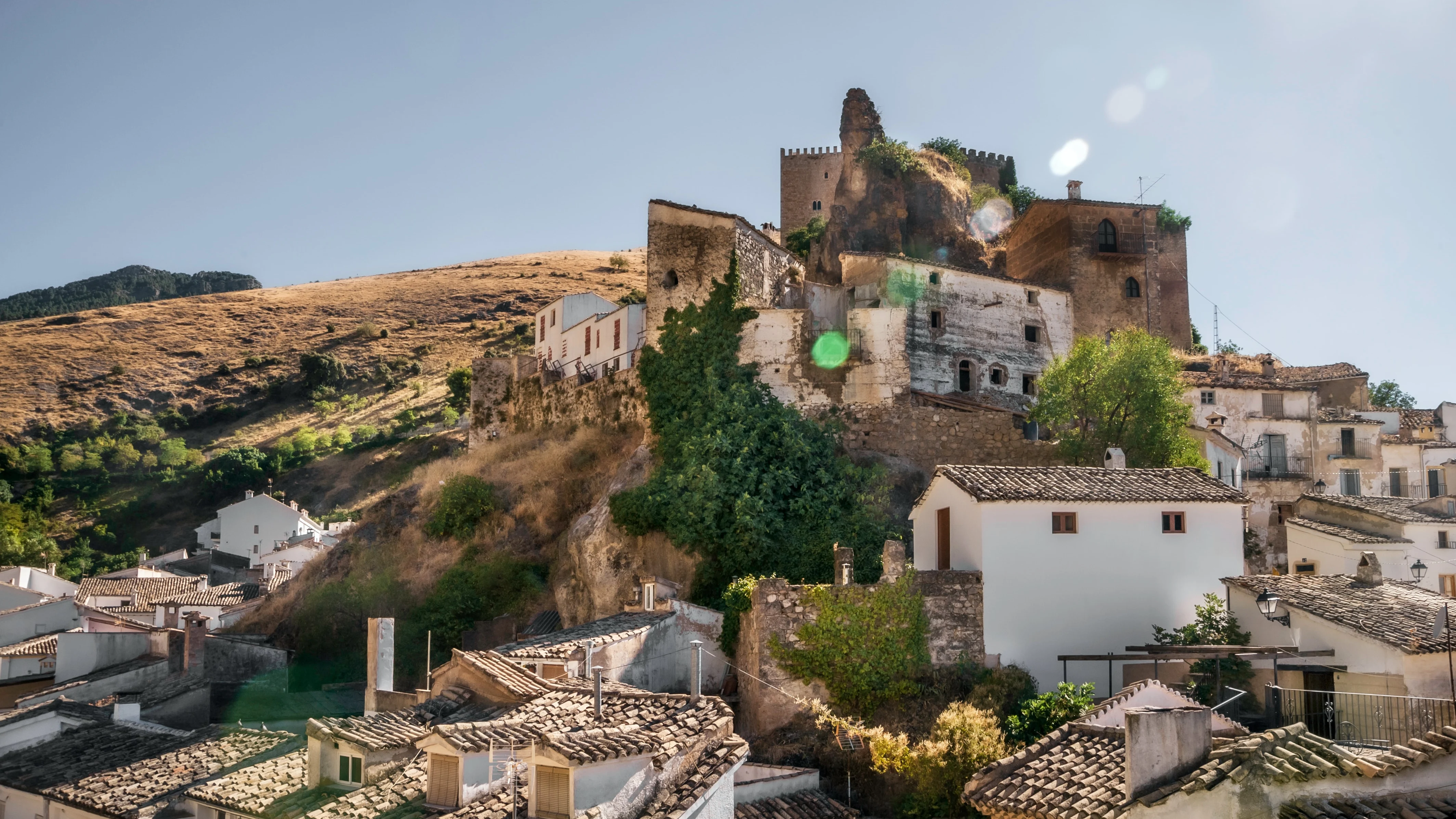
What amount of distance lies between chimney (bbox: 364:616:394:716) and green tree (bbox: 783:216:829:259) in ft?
114

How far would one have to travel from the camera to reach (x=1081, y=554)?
26109 millimetres

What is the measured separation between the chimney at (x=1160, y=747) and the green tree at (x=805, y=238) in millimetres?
42940

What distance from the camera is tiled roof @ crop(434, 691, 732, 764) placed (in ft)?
52.9

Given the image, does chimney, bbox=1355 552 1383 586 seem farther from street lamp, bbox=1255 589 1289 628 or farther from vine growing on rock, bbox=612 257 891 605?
vine growing on rock, bbox=612 257 891 605

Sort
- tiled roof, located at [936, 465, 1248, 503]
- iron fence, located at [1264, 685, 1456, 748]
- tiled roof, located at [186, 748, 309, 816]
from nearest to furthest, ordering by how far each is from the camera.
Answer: iron fence, located at [1264, 685, 1456, 748], tiled roof, located at [186, 748, 309, 816], tiled roof, located at [936, 465, 1248, 503]

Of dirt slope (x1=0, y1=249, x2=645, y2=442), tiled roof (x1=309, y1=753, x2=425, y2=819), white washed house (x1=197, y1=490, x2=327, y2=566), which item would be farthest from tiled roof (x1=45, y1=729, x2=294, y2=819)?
dirt slope (x1=0, y1=249, x2=645, y2=442)

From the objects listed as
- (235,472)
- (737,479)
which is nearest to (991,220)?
(737,479)

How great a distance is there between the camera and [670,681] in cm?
2820

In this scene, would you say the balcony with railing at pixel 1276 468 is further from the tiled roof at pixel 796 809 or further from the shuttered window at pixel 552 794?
the shuttered window at pixel 552 794

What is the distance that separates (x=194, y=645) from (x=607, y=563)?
38.7 feet

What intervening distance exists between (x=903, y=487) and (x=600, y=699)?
17419 mm

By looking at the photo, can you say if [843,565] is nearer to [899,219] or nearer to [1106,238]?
[1106,238]

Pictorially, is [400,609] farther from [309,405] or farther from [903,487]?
[309,405]

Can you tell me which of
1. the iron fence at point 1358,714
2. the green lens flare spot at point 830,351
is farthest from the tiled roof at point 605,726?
the green lens flare spot at point 830,351
